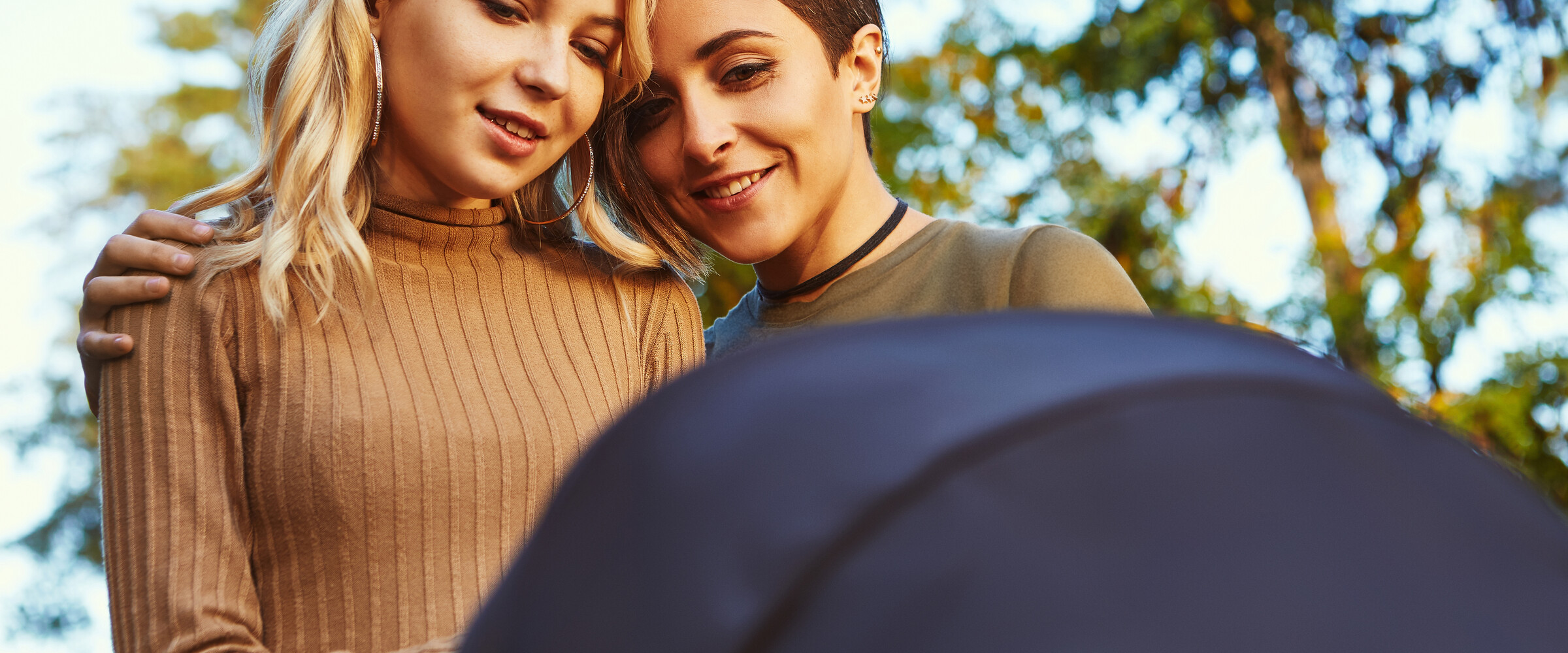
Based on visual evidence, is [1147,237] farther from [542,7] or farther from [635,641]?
[635,641]

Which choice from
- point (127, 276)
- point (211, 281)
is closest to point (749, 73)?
point (211, 281)

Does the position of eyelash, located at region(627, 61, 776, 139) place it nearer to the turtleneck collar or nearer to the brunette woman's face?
the brunette woman's face

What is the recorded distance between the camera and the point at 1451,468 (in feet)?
2.06

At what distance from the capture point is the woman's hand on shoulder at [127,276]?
1716mm

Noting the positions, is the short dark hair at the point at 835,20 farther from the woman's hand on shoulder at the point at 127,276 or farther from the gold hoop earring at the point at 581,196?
the woman's hand on shoulder at the point at 127,276

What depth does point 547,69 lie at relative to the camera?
1964mm

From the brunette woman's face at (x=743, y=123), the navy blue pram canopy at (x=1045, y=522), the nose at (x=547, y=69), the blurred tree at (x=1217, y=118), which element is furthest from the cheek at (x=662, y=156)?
the blurred tree at (x=1217, y=118)

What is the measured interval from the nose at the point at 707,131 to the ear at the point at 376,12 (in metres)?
0.56

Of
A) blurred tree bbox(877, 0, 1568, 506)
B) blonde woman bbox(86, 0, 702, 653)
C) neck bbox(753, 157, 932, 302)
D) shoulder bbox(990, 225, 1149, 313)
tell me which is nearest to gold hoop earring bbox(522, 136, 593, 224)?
blonde woman bbox(86, 0, 702, 653)

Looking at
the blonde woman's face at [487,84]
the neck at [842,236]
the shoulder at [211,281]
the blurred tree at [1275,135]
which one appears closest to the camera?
the shoulder at [211,281]

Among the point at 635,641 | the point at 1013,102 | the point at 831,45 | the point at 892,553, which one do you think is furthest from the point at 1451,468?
the point at 1013,102

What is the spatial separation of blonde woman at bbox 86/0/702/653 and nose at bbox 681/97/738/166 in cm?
14

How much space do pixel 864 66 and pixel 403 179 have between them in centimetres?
98

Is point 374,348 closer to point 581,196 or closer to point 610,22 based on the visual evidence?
point 581,196
